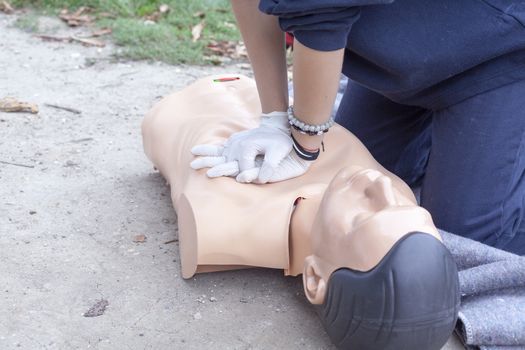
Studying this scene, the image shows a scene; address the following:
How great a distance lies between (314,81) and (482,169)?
1.67 ft

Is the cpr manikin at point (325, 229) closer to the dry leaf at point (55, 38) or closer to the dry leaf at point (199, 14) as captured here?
the dry leaf at point (55, 38)

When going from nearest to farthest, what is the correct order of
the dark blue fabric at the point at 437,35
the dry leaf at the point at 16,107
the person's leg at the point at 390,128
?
the dark blue fabric at the point at 437,35
the person's leg at the point at 390,128
the dry leaf at the point at 16,107

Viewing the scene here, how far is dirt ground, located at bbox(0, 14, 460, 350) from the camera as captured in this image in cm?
171

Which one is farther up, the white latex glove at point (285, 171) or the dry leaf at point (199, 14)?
the white latex glove at point (285, 171)

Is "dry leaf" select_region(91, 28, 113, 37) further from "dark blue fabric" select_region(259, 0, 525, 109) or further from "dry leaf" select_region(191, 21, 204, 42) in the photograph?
"dark blue fabric" select_region(259, 0, 525, 109)

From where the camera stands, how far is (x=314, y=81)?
173 cm

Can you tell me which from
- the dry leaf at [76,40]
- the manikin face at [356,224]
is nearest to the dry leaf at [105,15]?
the dry leaf at [76,40]

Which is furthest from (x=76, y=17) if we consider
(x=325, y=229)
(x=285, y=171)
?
(x=325, y=229)

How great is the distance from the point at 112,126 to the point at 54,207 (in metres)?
0.63

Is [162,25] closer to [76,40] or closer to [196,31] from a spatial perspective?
[196,31]

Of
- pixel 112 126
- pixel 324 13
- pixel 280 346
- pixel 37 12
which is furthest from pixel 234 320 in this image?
pixel 37 12

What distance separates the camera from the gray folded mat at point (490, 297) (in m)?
1.68

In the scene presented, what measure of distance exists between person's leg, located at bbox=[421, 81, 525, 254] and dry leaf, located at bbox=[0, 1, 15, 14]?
8.73ft

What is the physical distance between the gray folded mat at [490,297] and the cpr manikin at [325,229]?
7.9 inches
